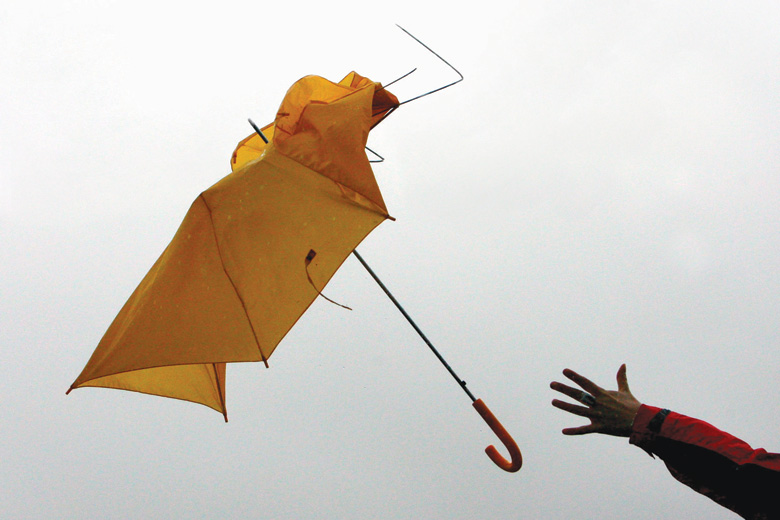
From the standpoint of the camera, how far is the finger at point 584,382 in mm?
3017

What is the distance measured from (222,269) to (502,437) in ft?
10.1

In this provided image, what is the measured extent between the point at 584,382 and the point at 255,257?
3.35 metres

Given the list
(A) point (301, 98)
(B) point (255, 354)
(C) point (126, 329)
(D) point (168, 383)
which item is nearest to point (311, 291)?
(B) point (255, 354)

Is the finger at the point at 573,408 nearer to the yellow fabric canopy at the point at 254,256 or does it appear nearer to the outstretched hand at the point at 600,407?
the outstretched hand at the point at 600,407

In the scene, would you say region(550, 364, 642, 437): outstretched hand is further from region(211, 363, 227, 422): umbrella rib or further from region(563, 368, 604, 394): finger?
region(211, 363, 227, 422): umbrella rib

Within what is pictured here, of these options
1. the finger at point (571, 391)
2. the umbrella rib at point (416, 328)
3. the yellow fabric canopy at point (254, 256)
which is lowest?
the finger at point (571, 391)

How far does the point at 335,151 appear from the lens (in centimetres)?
563

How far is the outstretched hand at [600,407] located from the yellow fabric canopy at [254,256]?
2.80 m

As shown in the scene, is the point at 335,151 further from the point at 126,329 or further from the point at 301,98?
the point at 126,329

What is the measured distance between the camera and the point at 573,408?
2992 millimetres

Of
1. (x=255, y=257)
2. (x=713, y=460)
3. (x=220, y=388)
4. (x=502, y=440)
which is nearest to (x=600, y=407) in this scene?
(x=713, y=460)

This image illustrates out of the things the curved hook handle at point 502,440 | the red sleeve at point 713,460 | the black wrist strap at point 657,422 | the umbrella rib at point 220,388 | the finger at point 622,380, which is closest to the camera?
the red sleeve at point 713,460

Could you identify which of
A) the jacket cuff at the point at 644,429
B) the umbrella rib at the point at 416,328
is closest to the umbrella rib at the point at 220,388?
the umbrella rib at the point at 416,328

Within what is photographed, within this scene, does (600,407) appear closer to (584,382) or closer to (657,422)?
(584,382)
